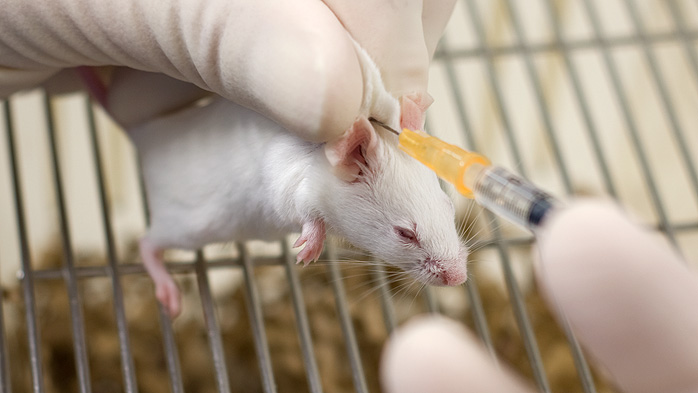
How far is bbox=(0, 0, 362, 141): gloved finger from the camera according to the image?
424 mm

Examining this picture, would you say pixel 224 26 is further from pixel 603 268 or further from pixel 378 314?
pixel 378 314

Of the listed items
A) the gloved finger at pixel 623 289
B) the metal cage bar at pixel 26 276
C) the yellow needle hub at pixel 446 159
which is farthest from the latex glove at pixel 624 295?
the metal cage bar at pixel 26 276

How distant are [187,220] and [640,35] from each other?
2.21ft

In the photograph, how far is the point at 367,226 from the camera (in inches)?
20.6

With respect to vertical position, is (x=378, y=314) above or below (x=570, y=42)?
below

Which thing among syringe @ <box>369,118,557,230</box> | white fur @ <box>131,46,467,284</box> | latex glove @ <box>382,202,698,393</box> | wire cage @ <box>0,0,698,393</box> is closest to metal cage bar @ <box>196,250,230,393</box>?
wire cage @ <box>0,0,698,393</box>

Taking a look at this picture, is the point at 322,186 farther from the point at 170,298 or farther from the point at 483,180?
the point at 170,298

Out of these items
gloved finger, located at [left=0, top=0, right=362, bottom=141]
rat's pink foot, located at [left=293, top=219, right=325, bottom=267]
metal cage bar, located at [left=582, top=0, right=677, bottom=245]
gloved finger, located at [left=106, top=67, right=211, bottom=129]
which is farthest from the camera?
metal cage bar, located at [left=582, top=0, right=677, bottom=245]

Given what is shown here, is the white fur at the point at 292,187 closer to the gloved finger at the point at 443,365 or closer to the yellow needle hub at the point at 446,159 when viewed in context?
the yellow needle hub at the point at 446,159

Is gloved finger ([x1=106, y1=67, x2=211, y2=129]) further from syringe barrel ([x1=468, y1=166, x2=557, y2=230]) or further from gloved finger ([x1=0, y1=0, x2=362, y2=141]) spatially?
syringe barrel ([x1=468, y1=166, x2=557, y2=230])

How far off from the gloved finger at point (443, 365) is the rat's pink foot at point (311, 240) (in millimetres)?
151

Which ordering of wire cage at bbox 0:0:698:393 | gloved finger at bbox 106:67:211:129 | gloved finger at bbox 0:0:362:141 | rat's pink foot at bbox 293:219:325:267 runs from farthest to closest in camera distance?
wire cage at bbox 0:0:698:393 < gloved finger at bbox 106:67:211:129 < rat's pink foot at bbox 293:219:325:267 < gloved finger at bbox 0:0:362:141

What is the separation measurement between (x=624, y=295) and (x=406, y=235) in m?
0.22

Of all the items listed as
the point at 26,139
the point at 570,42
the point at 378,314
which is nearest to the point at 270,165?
the point at 570,42
